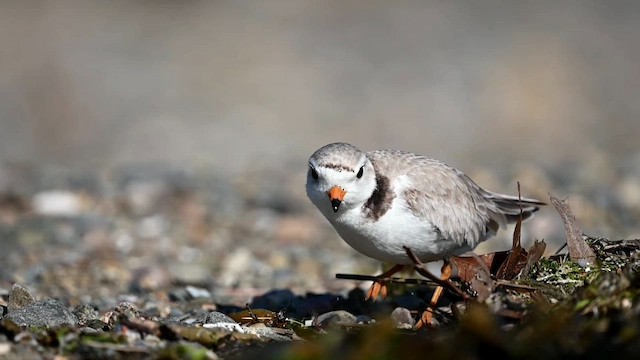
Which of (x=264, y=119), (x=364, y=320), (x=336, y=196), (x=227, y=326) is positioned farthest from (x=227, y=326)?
(x=264, y=119)

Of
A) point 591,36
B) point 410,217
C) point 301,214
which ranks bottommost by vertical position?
point 301,214

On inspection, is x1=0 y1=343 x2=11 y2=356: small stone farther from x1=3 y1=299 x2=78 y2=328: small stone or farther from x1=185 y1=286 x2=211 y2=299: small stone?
x1=185 y1=286 x2=211 y2=299: small stone

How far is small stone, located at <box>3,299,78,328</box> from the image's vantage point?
4.68m

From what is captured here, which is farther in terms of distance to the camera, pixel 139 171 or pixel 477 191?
pixel 139 171

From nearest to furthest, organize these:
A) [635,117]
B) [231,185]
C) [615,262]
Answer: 1. [615,262]
2. [231,185]
3. [635,117]

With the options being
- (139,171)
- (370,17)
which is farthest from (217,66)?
(139,171)

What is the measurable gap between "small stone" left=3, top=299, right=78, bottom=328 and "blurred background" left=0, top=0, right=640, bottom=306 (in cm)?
260

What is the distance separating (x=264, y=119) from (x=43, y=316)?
13.5 m

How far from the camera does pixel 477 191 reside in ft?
20.9

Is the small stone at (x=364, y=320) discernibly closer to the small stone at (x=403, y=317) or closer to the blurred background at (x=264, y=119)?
the small stone at (x=403, y=317)

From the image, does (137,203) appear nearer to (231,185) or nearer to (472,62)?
(231,185)

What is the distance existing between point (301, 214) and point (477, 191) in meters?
4.12

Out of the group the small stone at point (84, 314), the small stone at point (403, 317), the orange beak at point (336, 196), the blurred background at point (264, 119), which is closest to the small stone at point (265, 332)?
the small stone at point (403, 317)

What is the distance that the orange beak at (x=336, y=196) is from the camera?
525 cm
